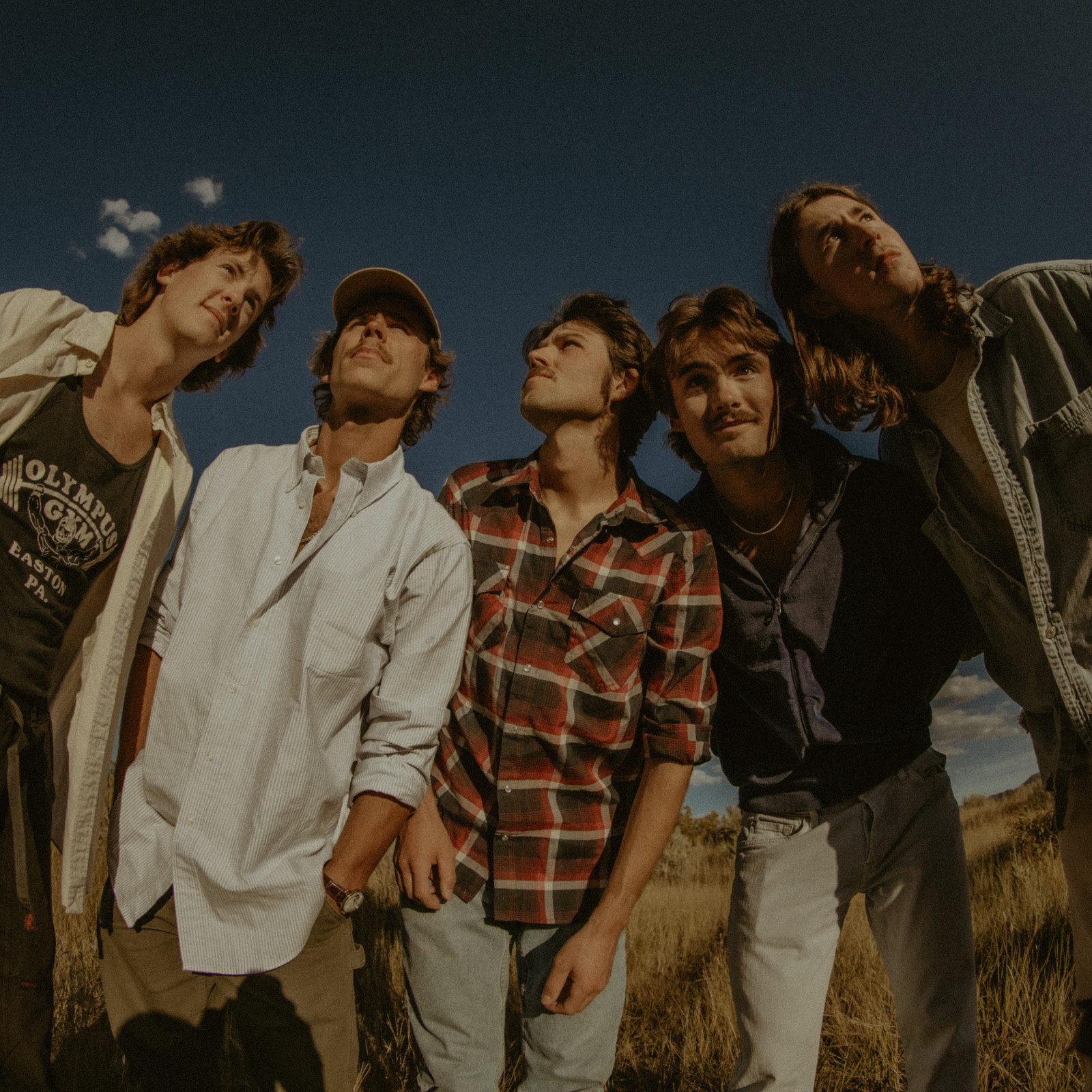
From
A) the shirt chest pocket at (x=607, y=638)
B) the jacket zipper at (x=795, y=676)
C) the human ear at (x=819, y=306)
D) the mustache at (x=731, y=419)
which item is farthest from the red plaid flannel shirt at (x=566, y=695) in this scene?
the human ear at (x=819, y=306)

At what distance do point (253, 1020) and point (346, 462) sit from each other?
1749 millimetres

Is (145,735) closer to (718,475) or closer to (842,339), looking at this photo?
(718,475)

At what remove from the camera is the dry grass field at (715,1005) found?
3.56 metres

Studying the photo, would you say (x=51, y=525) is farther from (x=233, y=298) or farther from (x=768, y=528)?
(x=768, y=528)

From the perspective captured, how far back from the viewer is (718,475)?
9.53 ft

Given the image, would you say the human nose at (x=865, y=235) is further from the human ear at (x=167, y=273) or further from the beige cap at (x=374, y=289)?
the human ear at (x=167, y=273)

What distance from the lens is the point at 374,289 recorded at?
3.04 metres

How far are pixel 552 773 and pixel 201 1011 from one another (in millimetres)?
1284

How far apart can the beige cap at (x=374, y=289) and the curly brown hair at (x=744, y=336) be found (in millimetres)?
1041

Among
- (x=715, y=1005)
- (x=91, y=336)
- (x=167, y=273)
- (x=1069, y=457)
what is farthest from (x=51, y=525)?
(x=715, y=1005)

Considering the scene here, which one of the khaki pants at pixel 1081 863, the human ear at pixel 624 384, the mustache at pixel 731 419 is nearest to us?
the khaki pants at pixel 1081 863

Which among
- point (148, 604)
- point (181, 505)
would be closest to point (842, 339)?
point (181, 505)

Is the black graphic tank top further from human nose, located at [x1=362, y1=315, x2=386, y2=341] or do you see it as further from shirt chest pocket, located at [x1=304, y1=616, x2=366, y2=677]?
human nose, located at [x1=362, y1=315, x2=386, y2=341]

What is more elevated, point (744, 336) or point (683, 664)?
point (744, 336)
